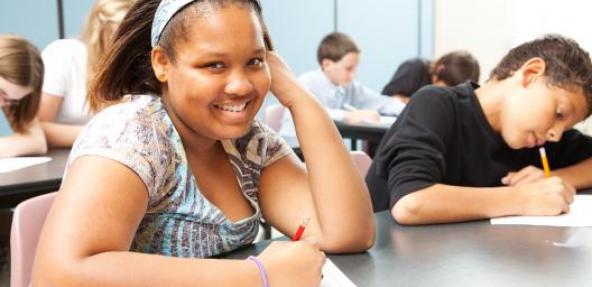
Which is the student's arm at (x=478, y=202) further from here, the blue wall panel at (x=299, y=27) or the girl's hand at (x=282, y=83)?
the blue wall panel at (x=299, y=27)

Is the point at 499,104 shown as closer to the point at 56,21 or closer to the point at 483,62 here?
the point at 56,21

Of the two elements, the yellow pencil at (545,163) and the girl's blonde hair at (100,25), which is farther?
the girl's blonde hair at (100,25)

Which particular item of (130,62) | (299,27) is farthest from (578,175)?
(299,27)

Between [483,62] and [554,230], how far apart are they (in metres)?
4.72

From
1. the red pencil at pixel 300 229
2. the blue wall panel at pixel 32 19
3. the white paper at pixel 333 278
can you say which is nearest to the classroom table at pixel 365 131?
the blue wall panel at pixel 32 19

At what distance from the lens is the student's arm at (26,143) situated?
216 centimetres

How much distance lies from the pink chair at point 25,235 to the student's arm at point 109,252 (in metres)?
0.33

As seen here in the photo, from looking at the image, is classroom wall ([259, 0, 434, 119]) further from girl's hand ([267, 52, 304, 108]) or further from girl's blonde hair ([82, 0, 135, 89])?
girl's hand ([267, 52, 304, 108])

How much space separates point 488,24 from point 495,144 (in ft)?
14.2

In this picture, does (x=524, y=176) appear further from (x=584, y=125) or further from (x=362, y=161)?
(x=584, y=125)

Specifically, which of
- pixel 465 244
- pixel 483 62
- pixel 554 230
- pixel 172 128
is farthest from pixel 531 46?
pixel 483 62

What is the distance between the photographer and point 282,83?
123 centimetres

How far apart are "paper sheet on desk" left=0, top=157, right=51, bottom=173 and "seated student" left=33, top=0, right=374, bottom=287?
914 mm

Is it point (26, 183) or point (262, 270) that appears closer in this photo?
point (262, 270)
